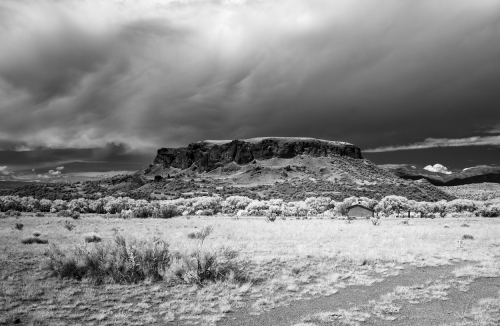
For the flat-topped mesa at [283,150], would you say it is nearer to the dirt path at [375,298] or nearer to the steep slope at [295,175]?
the steep slope at [295,175]

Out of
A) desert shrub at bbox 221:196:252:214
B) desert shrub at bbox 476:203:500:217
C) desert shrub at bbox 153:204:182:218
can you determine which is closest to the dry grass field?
desert shrub at bbox 153:204:182:218

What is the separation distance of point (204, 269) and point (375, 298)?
18.3 feet

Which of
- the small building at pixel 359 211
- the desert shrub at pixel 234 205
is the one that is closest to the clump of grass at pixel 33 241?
the small building at pixel 359 211

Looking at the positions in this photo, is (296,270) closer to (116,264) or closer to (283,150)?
(116,264)

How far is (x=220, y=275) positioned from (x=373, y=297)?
503 centimetres

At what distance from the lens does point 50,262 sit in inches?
470

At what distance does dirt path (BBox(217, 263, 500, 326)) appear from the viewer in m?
7.74

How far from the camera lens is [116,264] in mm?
11227

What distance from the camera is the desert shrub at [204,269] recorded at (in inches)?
436

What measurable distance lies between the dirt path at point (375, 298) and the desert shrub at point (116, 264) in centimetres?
451

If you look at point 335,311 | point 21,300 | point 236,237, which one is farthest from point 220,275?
point 236,237

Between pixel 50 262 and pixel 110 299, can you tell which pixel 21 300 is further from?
pixel 50 262

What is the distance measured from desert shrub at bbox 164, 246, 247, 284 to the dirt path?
278cm

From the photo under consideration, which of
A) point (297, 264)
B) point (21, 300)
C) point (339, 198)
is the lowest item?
point (339, 198)
